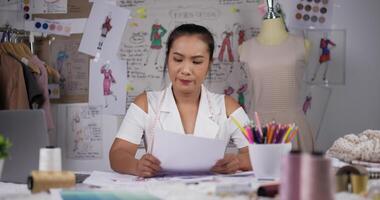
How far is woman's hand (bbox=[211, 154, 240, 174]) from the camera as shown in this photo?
5.03 ft

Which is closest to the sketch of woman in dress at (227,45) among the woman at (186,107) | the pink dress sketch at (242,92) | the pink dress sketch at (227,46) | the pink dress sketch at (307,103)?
the pink dress sketch at (227,46)

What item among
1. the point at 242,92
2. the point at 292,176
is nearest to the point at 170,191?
the point at 292,176

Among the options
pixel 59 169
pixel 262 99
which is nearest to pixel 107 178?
pixel 59 169

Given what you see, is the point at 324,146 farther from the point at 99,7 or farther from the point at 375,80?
the point at 99,7

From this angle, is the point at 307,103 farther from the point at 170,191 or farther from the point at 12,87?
the point at 170,191

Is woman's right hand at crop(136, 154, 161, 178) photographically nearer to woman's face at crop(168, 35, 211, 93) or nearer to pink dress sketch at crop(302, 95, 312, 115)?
woman's face at crop(168, 35, 211, 93)

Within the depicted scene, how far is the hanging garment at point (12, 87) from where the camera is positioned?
2.94m

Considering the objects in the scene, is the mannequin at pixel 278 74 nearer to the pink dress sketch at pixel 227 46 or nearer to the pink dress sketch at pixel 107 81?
the pink dress sketch at pixel 227 46

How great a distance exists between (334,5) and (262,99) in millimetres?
792

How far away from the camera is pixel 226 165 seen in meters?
1.55

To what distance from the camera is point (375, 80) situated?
299 cm

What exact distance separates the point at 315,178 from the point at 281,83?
187 cm

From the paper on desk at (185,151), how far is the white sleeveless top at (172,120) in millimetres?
378

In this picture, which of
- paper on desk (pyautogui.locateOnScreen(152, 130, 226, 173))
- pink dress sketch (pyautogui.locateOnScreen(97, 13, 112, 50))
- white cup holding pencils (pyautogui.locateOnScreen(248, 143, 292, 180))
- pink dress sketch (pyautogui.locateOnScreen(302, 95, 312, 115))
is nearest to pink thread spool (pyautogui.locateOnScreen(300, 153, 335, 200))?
white cup holding pencils (pyautogui.locateOnScreen(248, 143, 292, 180))
